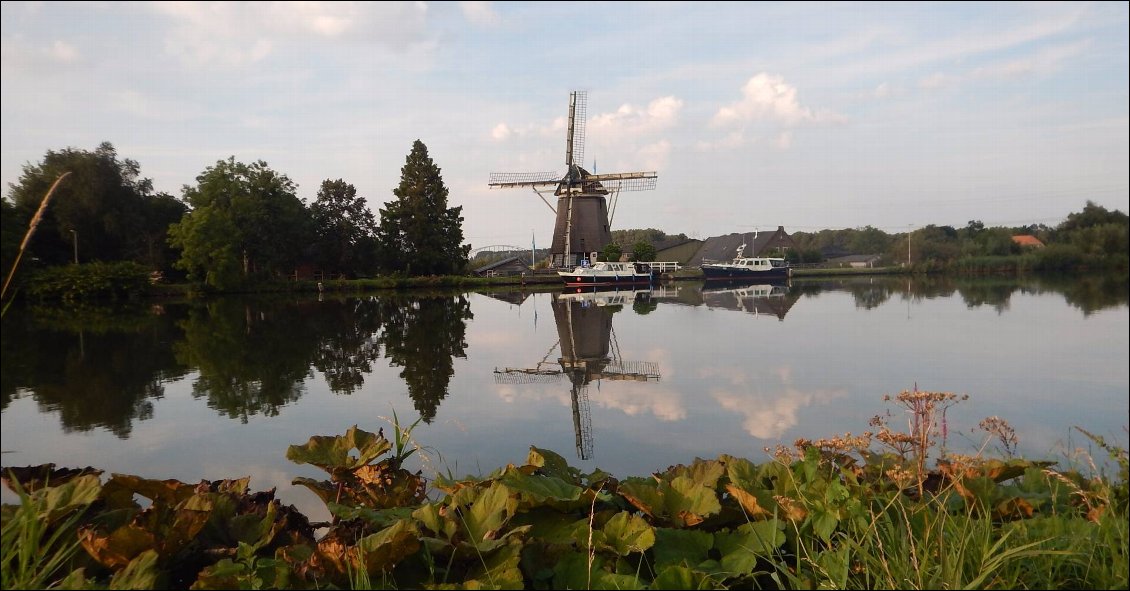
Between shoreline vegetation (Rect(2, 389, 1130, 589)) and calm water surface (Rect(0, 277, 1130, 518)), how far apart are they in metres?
0.52

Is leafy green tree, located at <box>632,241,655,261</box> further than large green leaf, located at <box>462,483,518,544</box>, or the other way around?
leafy green tree, located at <box>632,241,655,261</box>

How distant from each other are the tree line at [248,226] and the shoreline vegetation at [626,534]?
73.8ft

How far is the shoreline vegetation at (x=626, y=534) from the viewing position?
1659 millimetres

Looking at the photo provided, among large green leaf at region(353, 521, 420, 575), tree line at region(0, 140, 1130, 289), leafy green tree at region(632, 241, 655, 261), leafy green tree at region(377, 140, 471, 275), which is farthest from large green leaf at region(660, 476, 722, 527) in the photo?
leafy green tree at region(632, 241, 655, 261)

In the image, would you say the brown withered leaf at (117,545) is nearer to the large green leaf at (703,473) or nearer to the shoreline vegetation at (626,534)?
the shoreline vegetation at (626,534)

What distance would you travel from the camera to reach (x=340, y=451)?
279 cm

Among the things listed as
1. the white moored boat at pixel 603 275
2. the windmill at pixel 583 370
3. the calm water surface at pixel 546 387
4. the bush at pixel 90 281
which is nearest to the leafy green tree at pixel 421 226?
the white moored boat at pixel 603 275

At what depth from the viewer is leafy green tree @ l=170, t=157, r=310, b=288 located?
29797 mm

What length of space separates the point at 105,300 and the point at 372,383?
24109 mm

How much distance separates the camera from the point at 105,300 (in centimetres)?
2545

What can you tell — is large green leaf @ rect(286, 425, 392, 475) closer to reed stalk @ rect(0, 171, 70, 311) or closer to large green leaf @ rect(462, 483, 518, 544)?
large green leaf @ rect(462, 483, 518, 544)

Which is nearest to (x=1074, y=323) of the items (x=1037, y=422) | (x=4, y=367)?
(x=1037, y=422)

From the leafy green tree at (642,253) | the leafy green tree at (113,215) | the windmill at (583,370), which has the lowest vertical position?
the windmill at (583,370)

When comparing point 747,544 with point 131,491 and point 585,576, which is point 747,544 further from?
point 131,491
